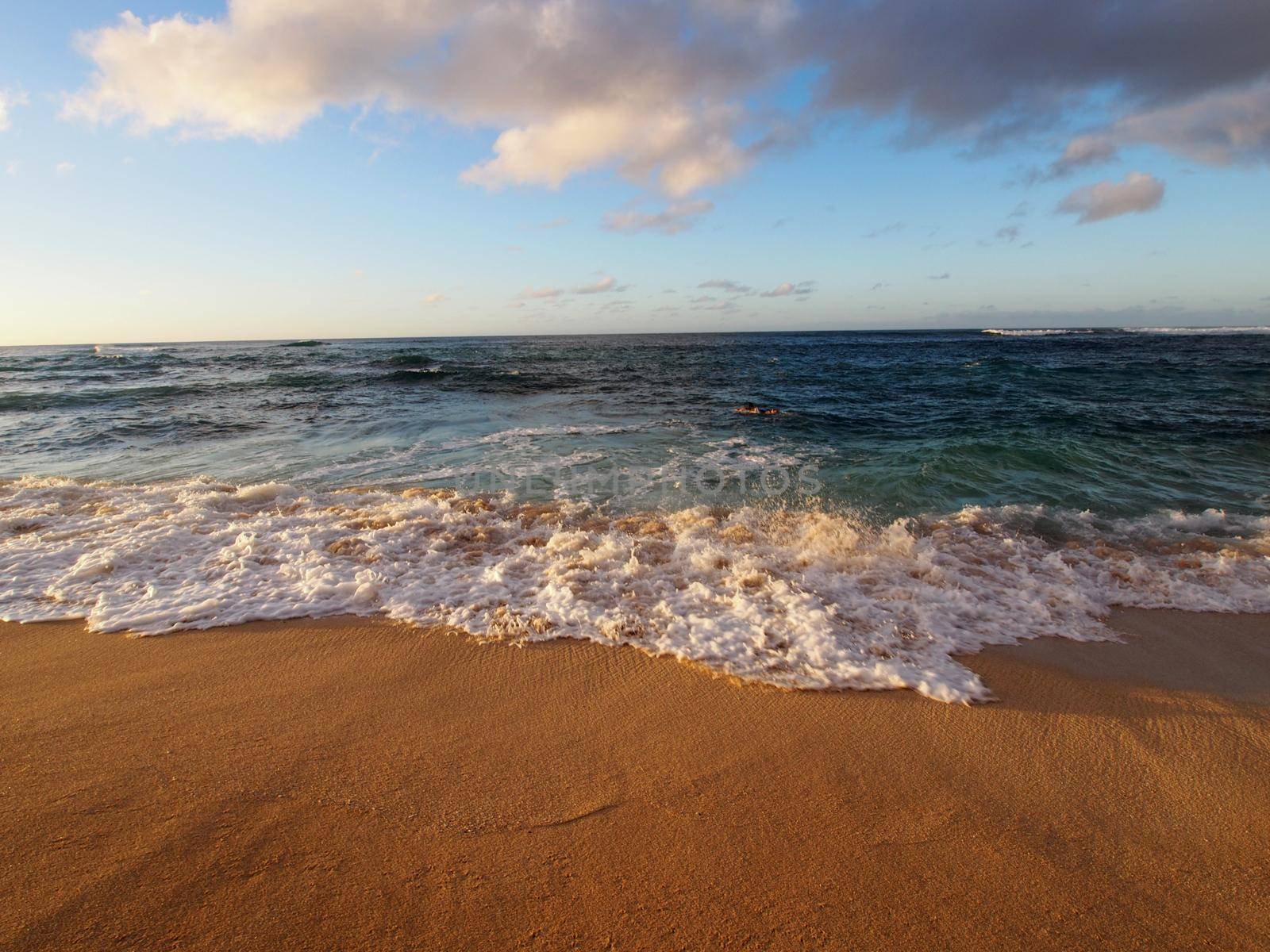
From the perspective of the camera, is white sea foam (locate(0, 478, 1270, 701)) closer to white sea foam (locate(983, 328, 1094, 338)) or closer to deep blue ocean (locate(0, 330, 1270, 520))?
deep blue ocean (locate(0, 330, 1270, 520))

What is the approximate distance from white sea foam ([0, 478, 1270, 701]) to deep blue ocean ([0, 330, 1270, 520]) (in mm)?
1092

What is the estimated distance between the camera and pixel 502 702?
3057mm

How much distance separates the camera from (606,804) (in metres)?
2.37

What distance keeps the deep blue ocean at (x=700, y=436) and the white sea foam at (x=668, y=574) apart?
3.58 ft

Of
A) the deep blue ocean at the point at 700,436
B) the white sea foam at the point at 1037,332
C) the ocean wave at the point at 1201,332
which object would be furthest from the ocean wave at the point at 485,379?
the ocean wave at the point at 1201,332

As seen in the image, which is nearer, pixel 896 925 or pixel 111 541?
pixel 896 925

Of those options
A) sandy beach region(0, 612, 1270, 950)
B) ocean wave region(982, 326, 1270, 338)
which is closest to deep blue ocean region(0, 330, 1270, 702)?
sandy beach region(0, 612, 1270, 950)

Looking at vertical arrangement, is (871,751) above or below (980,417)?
below

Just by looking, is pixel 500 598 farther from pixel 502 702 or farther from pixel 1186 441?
pixel 1186 441

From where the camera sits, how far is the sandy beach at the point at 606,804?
191 centimetres

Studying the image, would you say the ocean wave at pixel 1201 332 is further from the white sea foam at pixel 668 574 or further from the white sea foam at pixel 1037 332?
the white sea foam at pixel 668 574

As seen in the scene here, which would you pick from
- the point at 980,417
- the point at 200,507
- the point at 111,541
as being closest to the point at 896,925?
the point at 111,541

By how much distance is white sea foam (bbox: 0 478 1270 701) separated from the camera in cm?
376

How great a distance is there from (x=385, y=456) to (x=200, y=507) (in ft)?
11.2
